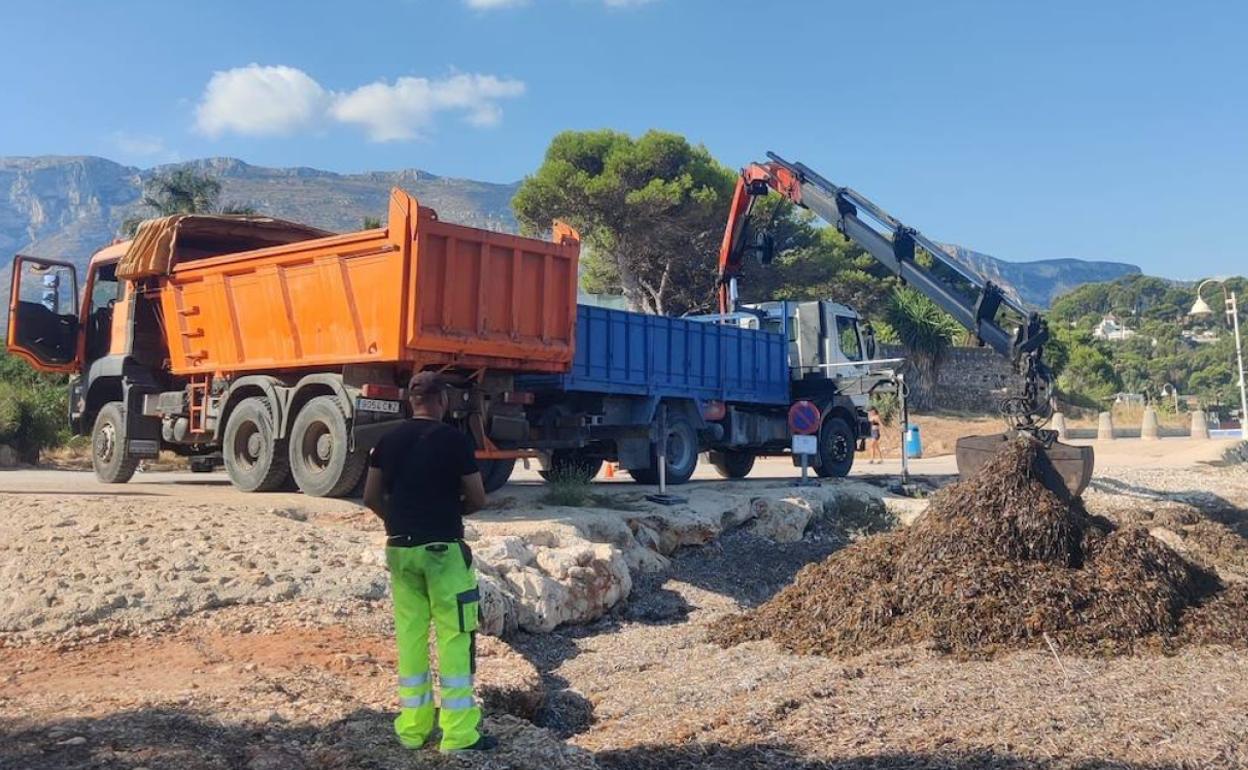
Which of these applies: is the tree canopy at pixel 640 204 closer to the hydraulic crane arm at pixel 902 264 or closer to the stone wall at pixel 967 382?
the stone wall at pixel 967 382

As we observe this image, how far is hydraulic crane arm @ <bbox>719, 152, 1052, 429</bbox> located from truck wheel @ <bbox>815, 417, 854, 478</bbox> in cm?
268

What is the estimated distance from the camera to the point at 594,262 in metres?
38.6

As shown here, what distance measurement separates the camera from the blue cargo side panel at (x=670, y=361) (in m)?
12.9

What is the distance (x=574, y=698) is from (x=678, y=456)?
8.35 m

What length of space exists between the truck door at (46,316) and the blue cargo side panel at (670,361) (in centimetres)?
589

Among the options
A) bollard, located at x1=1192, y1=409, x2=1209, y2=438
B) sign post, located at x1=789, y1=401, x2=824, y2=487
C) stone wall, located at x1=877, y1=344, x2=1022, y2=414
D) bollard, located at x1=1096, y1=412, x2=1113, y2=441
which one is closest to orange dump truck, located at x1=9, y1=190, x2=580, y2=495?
sign post, located at x1=789, y1=401, x2=824, y2=487

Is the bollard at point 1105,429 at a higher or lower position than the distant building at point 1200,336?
lower

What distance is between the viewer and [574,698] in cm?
621

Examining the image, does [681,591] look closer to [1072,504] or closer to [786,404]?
[1072,504]

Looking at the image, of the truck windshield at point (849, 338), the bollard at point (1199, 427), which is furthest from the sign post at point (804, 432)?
the bollard at point (1199, 427)

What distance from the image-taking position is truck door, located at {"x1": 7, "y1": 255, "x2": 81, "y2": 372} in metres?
12.9

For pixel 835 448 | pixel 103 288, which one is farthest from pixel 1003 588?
pixel 103 288

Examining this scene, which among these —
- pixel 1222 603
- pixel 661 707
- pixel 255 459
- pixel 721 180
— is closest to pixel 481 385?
pixel 255 459

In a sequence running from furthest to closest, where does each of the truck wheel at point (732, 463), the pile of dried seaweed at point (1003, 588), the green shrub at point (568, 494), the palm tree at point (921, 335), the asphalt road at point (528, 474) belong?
1. the palm tree at point (921, 335)
2. the truck wheel at point (732, 463)
3. the green shrub at point (568, 494)
4. the asphalt road at point (528, 474)
5. the pile of dried seaweed at point (1003, 588)
